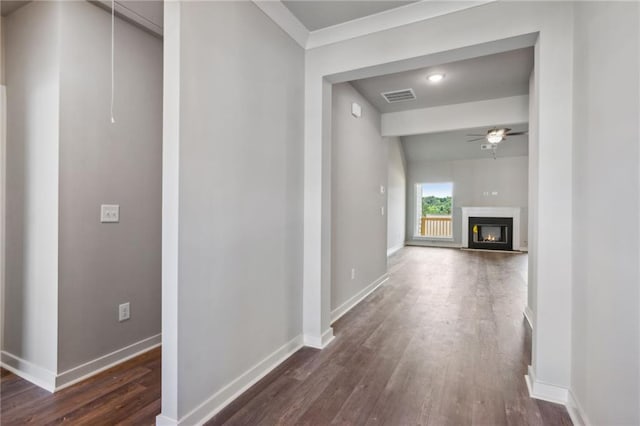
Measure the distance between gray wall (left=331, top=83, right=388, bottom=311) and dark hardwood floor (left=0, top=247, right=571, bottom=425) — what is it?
64cm

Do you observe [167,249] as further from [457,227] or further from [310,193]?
[457,227]

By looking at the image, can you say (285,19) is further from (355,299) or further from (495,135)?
(495,135)

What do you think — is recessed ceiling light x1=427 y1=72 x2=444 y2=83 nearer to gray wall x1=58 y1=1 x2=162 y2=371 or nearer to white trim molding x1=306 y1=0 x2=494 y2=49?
white trim molding x1=306 y1=0 x2=494 y2=49

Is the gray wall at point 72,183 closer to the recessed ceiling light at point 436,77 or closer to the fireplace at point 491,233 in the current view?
the recessed ceiling light at point 436,77

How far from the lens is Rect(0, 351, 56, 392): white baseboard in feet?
6.64

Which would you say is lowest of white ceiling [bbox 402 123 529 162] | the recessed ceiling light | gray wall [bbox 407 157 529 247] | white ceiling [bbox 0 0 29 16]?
gray wall [bbox 407 157 529 247]

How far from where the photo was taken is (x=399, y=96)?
4059 millimetres

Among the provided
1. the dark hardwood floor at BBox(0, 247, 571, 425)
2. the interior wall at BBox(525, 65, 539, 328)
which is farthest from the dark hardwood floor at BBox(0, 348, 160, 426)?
the interior wall at BBox(525, 65, 539, 328)

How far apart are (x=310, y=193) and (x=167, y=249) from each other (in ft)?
4.46

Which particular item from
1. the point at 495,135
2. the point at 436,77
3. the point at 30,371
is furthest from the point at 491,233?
the point at 30,371

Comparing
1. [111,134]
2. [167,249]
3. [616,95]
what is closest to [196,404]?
[167,249]

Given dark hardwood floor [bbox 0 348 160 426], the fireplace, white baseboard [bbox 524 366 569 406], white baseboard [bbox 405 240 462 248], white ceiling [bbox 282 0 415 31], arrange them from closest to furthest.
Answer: dark hardwood floor [bbox 0 348 160 426], white baseboard [bbox 524 366 569 406], white ceiling [bbox 282 0 415 31], the fireplace, white baseboard [bbox 405 240 462 248]

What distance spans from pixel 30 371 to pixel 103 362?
0.43 meters

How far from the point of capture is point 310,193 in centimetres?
271
